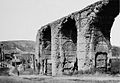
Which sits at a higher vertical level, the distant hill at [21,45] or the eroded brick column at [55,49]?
the distant hill at [21,45]

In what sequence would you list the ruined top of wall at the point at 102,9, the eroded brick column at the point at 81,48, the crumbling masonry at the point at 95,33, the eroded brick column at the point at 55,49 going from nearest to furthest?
the ruined top of wall at the point at 102,9 → the crumbling masonry at the point at 95,33 → the eroded brick column at the point at 81,48 → the eroded brick column at the point at 55,49

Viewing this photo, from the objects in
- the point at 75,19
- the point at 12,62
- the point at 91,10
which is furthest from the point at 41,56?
the point at 12,62

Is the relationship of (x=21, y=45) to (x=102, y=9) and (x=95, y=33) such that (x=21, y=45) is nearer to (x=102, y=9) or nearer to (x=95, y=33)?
(x=95, y=33)

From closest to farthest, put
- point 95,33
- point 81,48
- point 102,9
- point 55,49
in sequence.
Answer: point 102,9 < point 95,33 < point 81,48 < point 55,49

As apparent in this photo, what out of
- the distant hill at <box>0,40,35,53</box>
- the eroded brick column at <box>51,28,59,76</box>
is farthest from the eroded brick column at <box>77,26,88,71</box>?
the distant hill at <box>0,40,35,53</box>

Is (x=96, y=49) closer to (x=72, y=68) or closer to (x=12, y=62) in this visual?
(x=72, y=68)

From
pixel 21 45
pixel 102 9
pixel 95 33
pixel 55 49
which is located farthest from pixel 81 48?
pixel 21 45

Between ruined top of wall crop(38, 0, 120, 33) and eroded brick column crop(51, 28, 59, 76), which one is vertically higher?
ruined top of wall crop(38, 0, 120, 33)

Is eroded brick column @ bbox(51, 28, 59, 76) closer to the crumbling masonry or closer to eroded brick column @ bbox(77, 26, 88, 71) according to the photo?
the crumbling masonry

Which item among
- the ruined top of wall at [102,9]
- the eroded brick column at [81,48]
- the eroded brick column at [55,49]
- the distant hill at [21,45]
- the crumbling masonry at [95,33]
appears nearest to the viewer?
the ruined top of wall at [102,9]

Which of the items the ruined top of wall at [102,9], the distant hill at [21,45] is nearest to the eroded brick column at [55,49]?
the ruined top of wall at [102,9]

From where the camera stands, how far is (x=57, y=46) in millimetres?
22844

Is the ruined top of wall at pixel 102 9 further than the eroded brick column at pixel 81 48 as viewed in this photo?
No

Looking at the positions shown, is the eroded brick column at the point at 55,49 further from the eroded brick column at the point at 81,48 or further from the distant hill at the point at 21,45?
the distant hill at the point at 21,45
